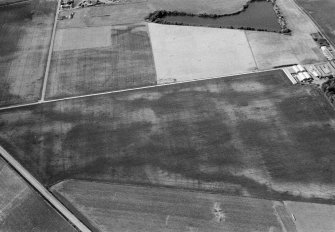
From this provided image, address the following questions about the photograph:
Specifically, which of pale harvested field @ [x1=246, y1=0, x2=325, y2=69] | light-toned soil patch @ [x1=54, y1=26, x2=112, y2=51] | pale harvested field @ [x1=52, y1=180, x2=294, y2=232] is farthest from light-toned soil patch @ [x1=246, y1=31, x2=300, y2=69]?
pale harvested field @ [x1=52, y1=180, x2=294, y2=232]

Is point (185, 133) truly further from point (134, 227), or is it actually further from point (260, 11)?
point (260, 11)

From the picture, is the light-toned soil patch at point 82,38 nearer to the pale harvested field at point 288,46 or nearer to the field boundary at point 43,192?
the field boundary at point 43,192

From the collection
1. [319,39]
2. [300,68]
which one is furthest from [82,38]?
[319,39]

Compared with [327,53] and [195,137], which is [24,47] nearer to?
[195,137]

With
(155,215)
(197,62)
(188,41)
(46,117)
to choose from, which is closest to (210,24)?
(188,41)

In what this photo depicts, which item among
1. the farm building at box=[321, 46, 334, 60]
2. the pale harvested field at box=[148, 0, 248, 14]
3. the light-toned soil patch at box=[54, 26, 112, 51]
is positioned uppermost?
the pale harvested field at box=[148, 0, 248, 14]

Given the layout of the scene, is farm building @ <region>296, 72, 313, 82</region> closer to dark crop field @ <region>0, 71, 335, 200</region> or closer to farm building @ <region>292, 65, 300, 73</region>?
farm building @ <region>292, 65, 300, 73</region>
